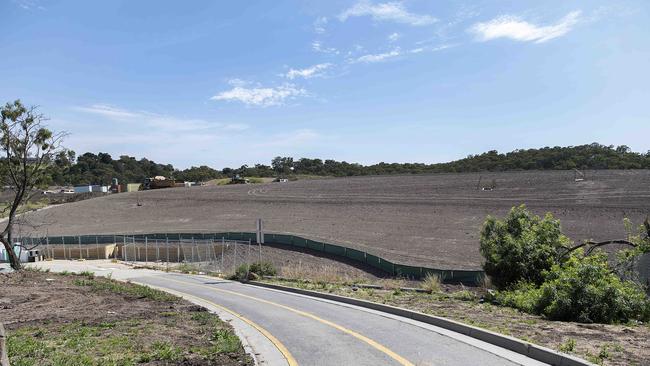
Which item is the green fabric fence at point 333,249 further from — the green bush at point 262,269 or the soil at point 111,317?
the soil at point 111,317

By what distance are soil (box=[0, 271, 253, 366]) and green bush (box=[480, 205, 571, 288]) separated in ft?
34.1

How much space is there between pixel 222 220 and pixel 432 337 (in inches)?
2260

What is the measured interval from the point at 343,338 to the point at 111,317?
6202mm

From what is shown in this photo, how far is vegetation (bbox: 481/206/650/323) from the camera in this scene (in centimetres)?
1246

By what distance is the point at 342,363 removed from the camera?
27.3ft

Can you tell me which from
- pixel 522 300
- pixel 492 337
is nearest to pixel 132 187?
pixel 522 300

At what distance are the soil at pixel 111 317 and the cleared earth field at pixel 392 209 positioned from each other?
21.3m

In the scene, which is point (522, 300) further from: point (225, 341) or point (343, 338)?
point (225, 341)

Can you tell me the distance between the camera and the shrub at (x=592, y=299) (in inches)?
484

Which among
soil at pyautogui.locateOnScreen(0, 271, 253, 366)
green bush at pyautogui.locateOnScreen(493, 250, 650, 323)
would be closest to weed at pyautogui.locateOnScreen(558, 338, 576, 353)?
green bush at pyautogui.locateOnScreen(493, 250, 650, 323)

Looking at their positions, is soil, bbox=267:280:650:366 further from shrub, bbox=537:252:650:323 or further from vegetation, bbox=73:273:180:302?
vegetation, bbox=73:273:180:302

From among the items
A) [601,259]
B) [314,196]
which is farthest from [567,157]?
[601,259]

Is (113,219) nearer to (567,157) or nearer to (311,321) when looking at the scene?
(311,321)

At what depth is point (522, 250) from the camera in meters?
18.2
